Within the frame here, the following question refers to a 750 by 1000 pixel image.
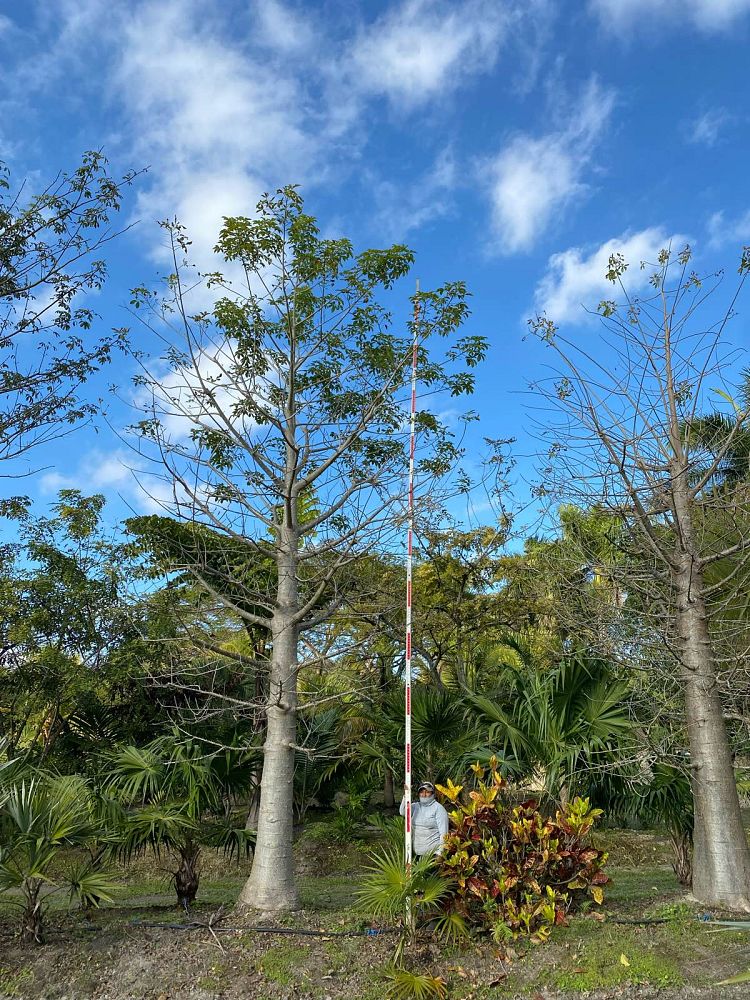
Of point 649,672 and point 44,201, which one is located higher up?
point 44,201

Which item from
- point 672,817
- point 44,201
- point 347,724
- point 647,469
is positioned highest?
point 44,201

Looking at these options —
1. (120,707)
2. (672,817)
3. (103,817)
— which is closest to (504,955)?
(672,817)

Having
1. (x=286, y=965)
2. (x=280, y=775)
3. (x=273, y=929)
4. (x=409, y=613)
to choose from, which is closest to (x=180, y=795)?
(x=280, y=775)

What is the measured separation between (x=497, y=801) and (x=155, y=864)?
997 cm

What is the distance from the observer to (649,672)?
905cm

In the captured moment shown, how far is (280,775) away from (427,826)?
1.76 metres

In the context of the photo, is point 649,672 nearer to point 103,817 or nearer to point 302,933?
point 302,933

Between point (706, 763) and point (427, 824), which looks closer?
point (427, 824)

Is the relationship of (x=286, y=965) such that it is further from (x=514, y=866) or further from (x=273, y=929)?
(x=514, y=866)

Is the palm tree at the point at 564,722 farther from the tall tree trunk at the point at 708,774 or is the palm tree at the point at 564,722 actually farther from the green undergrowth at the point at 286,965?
the green undergrowth at the point at 286,965

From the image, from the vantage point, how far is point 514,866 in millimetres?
7152

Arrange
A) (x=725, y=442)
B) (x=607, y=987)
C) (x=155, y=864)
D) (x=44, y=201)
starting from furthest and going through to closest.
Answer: (x=155, y=864) → (x=44, y=201) → (x=725, y=442) → (x=607, y=987)

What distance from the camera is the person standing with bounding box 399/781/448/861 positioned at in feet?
25.5

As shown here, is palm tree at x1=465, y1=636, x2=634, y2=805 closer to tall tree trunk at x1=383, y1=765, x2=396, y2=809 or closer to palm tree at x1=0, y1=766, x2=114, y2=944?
palm tree at x1=0, y1=766, x2=114, y2=944
